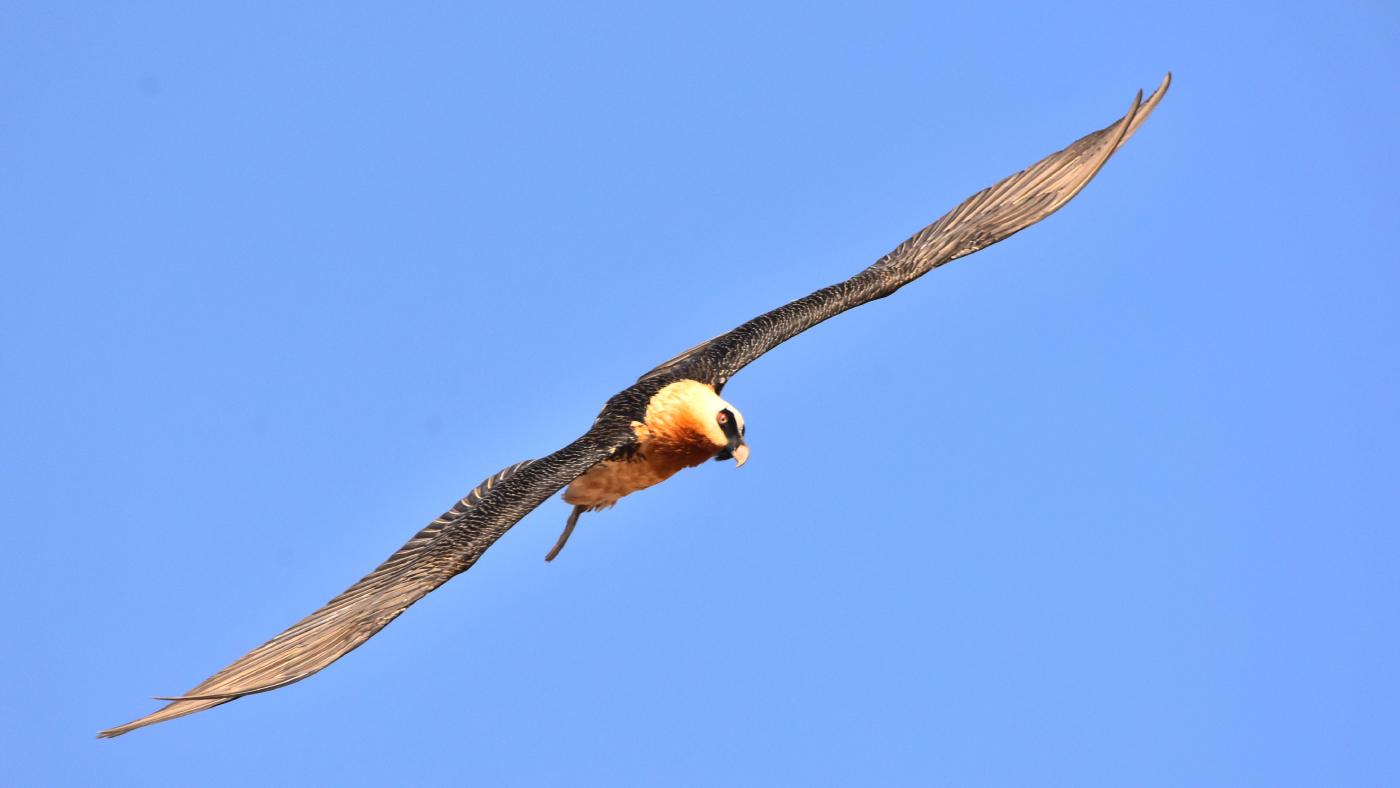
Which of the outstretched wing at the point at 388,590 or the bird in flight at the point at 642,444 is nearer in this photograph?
the outstretched wing at the point at 388,590

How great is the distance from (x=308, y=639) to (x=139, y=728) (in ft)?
9.30

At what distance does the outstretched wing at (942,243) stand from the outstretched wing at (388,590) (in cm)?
252

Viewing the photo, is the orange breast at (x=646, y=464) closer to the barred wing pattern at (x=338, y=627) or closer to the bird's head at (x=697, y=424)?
the bird's head at (x=697, y=424)

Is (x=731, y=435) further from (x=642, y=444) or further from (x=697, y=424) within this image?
(x=642, y=444)

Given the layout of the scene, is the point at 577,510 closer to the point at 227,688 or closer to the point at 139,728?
the point at 227,688

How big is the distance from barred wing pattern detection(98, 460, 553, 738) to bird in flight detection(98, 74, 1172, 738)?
0.02 meters

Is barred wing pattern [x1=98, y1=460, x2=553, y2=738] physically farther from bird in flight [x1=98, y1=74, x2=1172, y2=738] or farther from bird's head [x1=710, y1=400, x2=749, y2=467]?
bird's head [x1=710, y1=400, x2=749, y2=467]

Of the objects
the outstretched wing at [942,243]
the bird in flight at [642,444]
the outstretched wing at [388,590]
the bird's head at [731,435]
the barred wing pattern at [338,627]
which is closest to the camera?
the barred wing pattern at [338,627]

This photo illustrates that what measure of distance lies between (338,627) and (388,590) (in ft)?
2.76

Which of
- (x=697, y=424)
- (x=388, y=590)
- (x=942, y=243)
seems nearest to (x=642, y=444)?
(x=697, y=424)

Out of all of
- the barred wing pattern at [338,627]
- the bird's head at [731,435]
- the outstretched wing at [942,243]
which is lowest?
the barred wing pattern at [338,627]


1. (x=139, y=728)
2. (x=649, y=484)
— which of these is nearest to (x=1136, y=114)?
(x=649, y=484)

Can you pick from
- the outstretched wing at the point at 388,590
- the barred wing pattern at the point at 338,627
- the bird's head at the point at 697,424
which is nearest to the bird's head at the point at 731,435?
the bird's head at the point at 697,424

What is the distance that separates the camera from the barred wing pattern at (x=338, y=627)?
17938 mm
